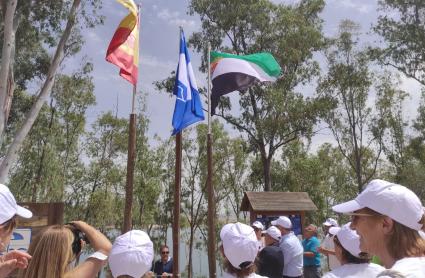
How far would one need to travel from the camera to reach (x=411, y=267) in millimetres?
1717

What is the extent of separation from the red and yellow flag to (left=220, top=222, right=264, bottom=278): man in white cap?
22.3 ft

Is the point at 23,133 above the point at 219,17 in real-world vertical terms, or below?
below

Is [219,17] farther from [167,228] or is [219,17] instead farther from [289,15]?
[167,228]

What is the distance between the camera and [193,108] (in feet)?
32.6

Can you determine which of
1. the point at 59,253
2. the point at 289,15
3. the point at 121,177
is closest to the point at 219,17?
the point at 289,15

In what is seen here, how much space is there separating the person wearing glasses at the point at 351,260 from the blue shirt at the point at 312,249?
5.18 metres

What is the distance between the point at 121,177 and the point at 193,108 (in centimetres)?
2244

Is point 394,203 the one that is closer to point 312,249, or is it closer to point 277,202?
point 312,249

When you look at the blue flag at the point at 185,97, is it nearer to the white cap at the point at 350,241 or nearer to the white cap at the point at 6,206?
the white cap at the point at 350,241

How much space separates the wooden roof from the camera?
39.1ft

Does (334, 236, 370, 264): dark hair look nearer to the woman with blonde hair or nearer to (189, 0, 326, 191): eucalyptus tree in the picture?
the woman with blonde hair

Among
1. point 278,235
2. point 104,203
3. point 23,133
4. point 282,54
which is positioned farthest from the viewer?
point 104,203

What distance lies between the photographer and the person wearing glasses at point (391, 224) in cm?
188

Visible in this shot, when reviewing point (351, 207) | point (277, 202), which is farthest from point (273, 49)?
point (351, 207)
